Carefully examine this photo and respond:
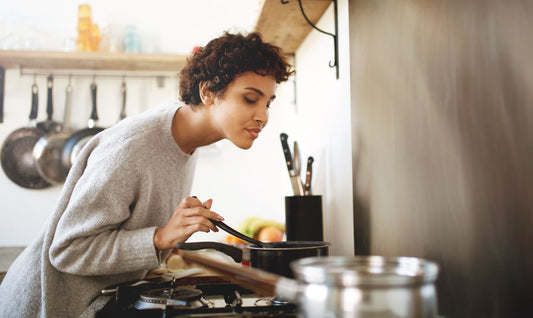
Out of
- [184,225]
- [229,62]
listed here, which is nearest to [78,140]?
[229,62]

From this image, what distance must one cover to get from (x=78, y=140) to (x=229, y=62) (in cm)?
143

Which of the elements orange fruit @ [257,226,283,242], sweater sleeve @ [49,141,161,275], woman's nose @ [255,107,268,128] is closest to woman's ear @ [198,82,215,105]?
woman's nose @ [255,107,268,128]

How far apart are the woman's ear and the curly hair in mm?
12

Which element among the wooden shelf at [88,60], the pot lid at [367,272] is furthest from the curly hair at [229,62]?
the wooden shelf at [88,60]

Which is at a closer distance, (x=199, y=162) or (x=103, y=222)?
(x=103, y=222)

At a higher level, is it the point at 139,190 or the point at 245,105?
the point at 245,105

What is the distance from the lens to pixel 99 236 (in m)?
0.89

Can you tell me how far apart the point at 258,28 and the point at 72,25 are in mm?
1305

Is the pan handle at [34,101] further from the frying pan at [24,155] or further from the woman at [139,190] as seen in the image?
the woman at [139,190]

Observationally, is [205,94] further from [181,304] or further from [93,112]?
[93,112]

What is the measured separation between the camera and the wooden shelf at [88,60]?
202cm

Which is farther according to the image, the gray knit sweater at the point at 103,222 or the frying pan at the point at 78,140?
the frying pan at the point at 78,140

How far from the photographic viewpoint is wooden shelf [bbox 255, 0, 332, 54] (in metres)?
1.27

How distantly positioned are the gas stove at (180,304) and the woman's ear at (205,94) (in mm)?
441
